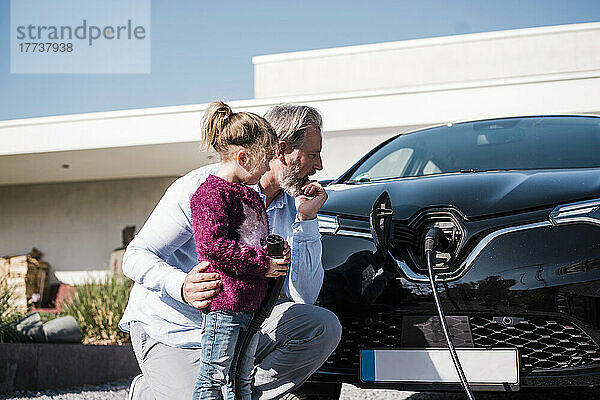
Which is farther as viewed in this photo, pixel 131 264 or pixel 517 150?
pixel 517 150

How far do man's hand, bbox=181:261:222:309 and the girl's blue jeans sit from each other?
0.05 metres

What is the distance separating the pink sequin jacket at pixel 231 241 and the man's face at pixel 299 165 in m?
0.40

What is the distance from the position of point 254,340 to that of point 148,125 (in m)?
10.4

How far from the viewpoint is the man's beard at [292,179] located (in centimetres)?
243

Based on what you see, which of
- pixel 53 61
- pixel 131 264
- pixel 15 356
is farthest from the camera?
pixel 53 61

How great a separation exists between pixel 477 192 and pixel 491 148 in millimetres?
846

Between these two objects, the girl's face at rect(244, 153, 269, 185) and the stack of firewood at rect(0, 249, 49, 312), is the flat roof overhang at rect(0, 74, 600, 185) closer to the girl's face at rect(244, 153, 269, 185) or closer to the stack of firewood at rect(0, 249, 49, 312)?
the stack of firewood at rect(0, 249, 49, 312)

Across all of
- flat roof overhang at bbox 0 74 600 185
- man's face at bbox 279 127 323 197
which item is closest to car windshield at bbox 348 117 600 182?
man's face at bbox 279 127 323 197

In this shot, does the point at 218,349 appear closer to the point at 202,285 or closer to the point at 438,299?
the point at 202,285

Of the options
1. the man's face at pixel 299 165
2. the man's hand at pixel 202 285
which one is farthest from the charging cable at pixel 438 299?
the man's hand at pixel 202 285

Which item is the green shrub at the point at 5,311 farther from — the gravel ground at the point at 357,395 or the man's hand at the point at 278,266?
the man's hand at the point at 278,266

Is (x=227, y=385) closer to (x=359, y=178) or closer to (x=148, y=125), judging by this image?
(x=359, y=178)

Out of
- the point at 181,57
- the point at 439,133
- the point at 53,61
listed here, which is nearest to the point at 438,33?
the point at 181,57

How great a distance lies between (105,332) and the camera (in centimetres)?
638
